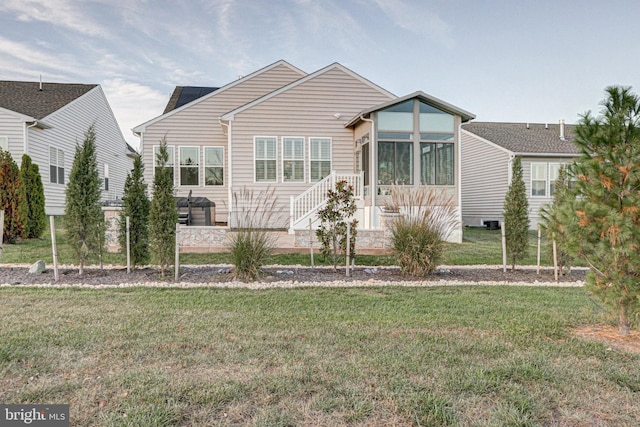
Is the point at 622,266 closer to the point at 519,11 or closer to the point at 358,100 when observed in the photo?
the point at 519,11

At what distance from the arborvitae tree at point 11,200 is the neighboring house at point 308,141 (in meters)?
3.62

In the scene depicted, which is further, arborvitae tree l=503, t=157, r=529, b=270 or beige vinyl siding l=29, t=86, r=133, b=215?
beige vinyl siding l=29, t=86, r=133, b=215

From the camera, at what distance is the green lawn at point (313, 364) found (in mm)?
2246

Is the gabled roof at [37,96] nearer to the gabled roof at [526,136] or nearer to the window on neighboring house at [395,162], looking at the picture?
the window on neighboring house at [395,162]

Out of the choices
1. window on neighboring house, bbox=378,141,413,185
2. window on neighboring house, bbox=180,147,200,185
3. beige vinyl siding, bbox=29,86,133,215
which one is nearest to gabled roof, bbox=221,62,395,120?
window on neighboring house, bbox=180,147,200,185

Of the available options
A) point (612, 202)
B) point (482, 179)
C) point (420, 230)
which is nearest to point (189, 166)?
point (420, 230)

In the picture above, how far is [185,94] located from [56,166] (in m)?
6.07

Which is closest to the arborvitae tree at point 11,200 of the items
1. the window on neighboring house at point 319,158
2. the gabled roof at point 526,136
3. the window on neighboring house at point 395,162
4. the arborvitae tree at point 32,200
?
the arborvitae tree at point 32,200

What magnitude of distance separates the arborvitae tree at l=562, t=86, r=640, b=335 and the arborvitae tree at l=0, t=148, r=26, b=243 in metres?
12.1

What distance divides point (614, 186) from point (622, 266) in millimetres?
690

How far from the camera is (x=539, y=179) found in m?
17.5

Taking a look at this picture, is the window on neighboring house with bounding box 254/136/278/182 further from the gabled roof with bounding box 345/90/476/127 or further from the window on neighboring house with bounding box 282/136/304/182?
the gabled roof with bounding box 345/90/476/127

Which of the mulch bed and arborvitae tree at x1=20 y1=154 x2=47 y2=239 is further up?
arborvitae tree at x1=20 y1=154 x2=47 y2=239

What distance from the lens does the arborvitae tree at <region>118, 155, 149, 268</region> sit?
276 inches
